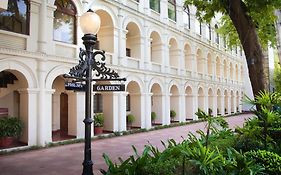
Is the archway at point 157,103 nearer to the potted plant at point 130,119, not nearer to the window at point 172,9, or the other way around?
the potted plant at point 130,119

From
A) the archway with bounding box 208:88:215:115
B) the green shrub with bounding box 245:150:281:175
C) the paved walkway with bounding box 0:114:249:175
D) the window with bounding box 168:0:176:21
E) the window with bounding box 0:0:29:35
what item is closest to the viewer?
the green shrub with bounding box 245:150:281:175

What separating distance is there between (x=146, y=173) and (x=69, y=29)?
11679 mm

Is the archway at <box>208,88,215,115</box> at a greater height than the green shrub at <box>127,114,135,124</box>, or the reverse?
the archway at <box>208,88,215,115</box>

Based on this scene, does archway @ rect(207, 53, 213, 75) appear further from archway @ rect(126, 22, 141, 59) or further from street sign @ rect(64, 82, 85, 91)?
street sign @ rect(64, 82, 85, 91)

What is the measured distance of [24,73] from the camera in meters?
12.0

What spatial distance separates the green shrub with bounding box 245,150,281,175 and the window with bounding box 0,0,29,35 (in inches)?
414

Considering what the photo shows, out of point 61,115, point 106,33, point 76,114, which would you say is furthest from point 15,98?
point 106,33

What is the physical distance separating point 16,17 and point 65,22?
2641 mm

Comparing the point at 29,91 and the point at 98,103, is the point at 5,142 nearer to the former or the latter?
the point at 29,91

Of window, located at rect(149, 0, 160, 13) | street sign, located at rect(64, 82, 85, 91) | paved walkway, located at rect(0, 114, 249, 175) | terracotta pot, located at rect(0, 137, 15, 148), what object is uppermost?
window, located at rect(149, 0, 160, 13)

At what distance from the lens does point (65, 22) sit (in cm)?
1436

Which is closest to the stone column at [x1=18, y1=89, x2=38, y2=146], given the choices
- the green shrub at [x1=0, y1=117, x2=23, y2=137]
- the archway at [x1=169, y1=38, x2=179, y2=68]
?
the green shrub at [x1=0, y1=117, x2=23, y2=137]

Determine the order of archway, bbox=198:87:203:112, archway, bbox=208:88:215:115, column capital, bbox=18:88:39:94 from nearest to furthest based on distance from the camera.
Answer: column capital, bbox=18:88:39:94 → archway, bbox=198:87:203:112 → archway, bbox=208:88:215:115

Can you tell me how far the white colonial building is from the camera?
12234mm
